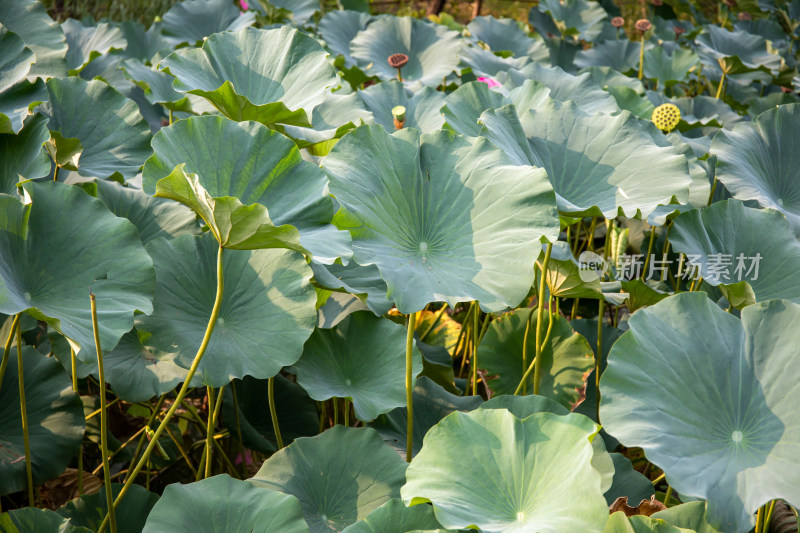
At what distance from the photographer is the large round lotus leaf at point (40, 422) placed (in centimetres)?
124

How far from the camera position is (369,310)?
133 centimetres

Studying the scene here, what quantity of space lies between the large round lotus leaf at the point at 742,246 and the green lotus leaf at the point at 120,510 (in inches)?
41.8

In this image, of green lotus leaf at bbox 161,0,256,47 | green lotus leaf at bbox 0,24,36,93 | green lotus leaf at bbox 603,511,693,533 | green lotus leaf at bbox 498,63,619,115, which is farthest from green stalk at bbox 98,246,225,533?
green lotus leaf at bbox 161,0,256,47

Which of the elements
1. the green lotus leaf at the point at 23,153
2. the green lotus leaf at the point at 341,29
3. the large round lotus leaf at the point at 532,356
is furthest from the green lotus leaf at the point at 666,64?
the green lotus leaf at the point at 23,153

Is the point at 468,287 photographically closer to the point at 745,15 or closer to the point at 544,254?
the point at 544,254

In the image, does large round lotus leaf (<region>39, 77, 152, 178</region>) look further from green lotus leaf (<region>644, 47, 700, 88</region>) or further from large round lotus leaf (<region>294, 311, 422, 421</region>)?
green lotus leaf (<region>644, 47, 700, 88</region>)

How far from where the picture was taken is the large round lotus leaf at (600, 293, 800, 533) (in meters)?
0.92

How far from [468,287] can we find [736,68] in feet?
7.82

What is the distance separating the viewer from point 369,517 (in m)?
0.93

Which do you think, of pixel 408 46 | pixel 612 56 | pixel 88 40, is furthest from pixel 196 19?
pixel 612 56

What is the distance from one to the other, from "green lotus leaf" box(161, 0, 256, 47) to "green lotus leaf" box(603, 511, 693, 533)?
246cm

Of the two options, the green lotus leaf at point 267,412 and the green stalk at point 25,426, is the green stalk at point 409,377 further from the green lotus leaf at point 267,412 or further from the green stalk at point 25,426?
the green stalk at point 25,426

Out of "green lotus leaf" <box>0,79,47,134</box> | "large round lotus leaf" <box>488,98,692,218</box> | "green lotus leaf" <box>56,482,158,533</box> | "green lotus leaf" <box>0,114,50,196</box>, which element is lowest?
"green lotus leaf" <box>56,482,158,533</box>

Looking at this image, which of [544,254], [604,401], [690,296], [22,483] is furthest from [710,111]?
[22,483]
